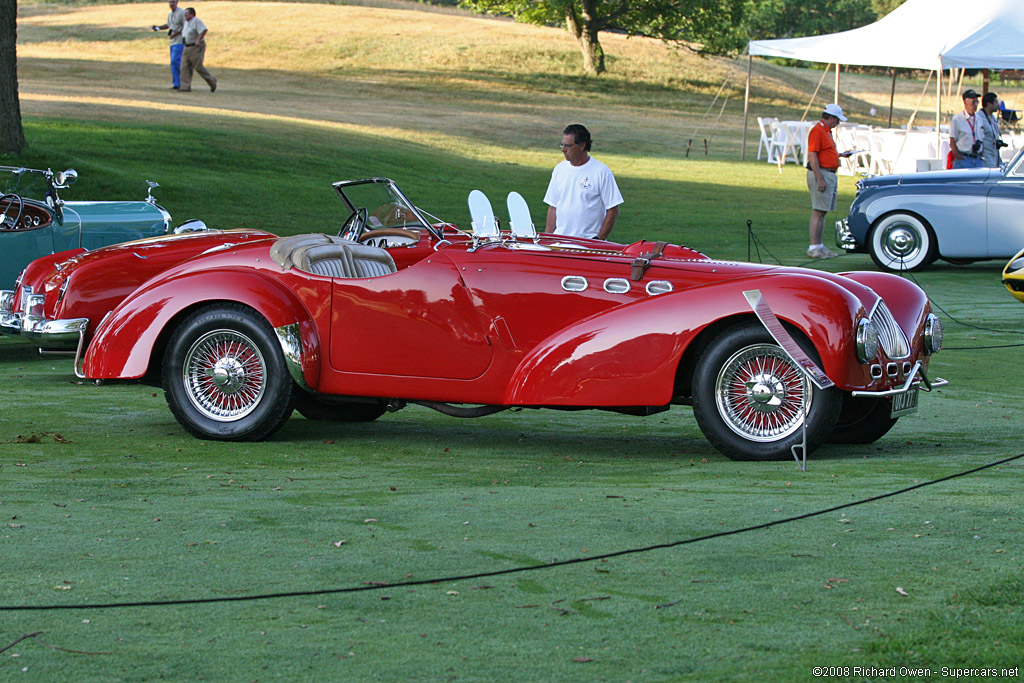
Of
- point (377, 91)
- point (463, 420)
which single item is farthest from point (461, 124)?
point (463, 420)

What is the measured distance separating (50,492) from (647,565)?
Answer: 8.84 feet

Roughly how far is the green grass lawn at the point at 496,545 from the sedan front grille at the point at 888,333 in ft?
1.78

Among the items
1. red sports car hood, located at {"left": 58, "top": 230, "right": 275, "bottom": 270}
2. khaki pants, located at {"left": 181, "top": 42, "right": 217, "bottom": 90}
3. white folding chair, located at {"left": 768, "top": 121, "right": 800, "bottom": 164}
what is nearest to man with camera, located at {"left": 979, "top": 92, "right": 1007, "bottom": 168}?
red sports car hood, located at {"left": 58, "top": 230, "right": 275, "bottom": 270}

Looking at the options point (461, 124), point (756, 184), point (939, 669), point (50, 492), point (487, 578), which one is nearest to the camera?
point (939, 669)

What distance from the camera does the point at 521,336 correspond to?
21.1 feet

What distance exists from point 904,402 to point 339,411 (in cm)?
334

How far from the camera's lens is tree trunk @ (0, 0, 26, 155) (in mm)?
18281

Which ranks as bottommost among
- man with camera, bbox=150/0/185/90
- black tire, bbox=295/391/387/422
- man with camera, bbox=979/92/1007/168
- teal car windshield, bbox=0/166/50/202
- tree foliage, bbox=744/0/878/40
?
black tire, bbox=295/391/387/422

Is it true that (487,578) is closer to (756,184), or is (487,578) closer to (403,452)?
(403,452)

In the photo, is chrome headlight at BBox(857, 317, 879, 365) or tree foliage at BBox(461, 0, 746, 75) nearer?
chrome headlight at BBox(857, 317, 879, 365)

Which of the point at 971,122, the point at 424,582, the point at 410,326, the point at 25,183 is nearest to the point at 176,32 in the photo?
the point at 971,122

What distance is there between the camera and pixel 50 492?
17.8 ft

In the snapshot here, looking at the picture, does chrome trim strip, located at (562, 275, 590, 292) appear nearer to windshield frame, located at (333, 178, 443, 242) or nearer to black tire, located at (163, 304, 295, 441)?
windshield frame, located at (333, 178, 443, 242)

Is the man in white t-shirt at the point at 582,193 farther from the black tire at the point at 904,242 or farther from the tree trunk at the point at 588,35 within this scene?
the tree trunk at the point at 588,35
